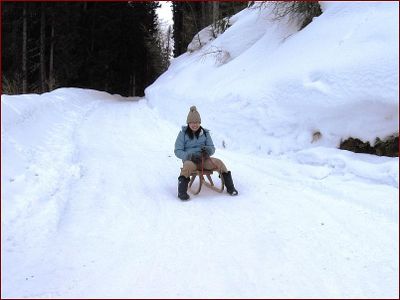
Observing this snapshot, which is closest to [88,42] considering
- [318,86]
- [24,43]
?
[24,43]

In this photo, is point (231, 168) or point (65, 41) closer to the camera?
point (231, 168)

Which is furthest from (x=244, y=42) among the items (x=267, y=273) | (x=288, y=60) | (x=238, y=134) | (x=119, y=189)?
(x=267, y=273)

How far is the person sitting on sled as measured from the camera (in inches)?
232

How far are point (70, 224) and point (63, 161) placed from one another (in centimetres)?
252

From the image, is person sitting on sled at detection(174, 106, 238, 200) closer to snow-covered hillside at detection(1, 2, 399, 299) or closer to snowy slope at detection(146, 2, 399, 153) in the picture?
snow-covered hillside at detection(1, 2, 399, 299)

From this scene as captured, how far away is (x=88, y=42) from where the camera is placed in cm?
2955

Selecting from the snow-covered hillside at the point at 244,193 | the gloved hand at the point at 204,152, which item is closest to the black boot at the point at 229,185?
the snow-covered hillside at the point at 244,193

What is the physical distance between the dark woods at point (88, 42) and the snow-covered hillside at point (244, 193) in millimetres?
10854

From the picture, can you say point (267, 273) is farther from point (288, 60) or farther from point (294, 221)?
point (288, 60)

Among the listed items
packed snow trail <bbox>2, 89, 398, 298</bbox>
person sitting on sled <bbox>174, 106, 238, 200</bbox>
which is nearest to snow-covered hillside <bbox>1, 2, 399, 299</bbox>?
packed snow trail <bbox>2, 89, 398, 298</bbox>

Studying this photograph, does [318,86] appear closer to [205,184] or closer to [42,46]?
[205,184]

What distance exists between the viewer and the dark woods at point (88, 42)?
21.2 metres

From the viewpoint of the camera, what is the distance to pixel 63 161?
23.4 ft

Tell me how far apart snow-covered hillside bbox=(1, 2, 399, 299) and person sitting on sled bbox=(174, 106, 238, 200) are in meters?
0.25
